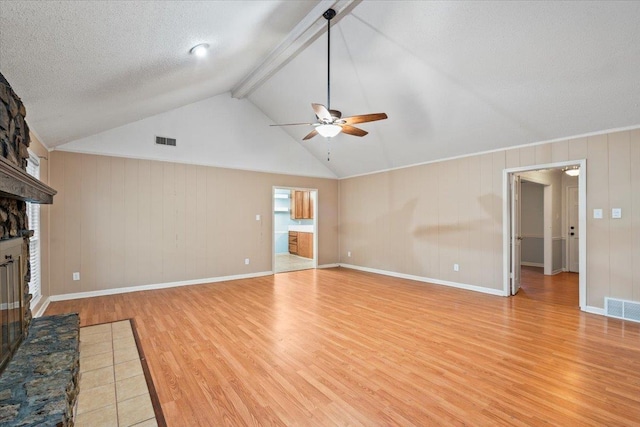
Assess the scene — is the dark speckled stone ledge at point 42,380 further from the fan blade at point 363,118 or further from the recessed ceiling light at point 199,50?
the fan blade at point 363,118

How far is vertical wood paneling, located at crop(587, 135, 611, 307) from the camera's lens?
3.93 m

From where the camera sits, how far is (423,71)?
3.82 m

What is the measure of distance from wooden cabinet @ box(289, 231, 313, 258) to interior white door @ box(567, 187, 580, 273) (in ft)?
21.5

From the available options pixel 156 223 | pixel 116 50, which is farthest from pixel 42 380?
pixel 156 223

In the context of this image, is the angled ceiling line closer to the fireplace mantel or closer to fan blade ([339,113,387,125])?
fan blade ([339,113,387,125])

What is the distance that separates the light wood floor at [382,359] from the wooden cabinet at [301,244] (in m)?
4.52

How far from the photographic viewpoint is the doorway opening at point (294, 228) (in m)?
8.88

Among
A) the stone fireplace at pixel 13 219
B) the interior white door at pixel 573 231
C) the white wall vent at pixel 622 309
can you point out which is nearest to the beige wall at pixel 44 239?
the stone fireplace at pixel 13 219

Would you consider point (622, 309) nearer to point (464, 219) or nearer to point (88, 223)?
point (464, 219)

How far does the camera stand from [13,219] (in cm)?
233

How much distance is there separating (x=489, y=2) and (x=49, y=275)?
6.59 meters

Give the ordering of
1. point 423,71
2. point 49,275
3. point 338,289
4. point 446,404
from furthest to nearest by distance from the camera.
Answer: point 338,289 < point 49,275 < point 423,71 < point 446,404

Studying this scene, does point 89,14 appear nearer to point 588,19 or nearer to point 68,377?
point 68,377

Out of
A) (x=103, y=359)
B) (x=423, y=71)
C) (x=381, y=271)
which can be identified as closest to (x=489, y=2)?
(x=423, y=71)
